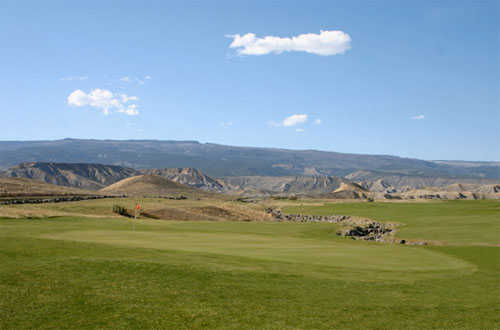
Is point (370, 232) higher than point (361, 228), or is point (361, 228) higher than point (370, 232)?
point (361, 228)

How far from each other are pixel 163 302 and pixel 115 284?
2.00 m

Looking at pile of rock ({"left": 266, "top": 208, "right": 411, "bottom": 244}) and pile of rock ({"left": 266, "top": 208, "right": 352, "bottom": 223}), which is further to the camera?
pile of rock ({"left": 266, "top": 208, "right": 352, "bottom": 223})

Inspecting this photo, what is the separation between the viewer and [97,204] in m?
70.9

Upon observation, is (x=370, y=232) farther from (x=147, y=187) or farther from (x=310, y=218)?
(x=147, y=187)

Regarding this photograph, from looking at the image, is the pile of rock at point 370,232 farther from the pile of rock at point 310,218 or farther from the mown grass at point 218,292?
the mown grass at point 218,292

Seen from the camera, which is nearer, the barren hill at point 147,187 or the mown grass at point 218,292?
the mown grass at point 218,292

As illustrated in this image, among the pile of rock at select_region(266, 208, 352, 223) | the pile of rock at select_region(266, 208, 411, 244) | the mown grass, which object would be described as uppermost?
the mown grass

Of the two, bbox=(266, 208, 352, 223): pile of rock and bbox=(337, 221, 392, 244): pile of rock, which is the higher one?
bbox=(337, 221, 392, 244): pile of rock

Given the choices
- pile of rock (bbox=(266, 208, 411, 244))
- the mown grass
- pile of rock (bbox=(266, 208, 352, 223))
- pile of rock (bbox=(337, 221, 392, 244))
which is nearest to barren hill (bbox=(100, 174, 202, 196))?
pile of rock (bbox=(266, 208, 352, 223))

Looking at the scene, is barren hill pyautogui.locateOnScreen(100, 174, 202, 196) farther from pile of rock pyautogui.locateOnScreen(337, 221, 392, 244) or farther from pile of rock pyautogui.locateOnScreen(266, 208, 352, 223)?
pile of rock pyautogui.locateOnScreen(337, 221, 392, 244)

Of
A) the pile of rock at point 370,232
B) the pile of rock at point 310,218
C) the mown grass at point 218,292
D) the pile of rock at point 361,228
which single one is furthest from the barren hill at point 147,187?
the mown grass at point 218,292

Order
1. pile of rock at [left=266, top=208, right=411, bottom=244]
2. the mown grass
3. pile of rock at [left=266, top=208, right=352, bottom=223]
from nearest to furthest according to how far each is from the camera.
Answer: the mown grass → pile of rock at [left=266, top=208, right=411, bottom=244] → pile of rock at [left=266, top=208, right=352, bottom=223]

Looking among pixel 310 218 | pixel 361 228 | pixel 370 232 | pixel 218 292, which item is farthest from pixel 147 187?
pixel 218 292

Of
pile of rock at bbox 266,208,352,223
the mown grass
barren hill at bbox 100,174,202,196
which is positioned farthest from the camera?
barren hill at bbox 100,174,202,196
